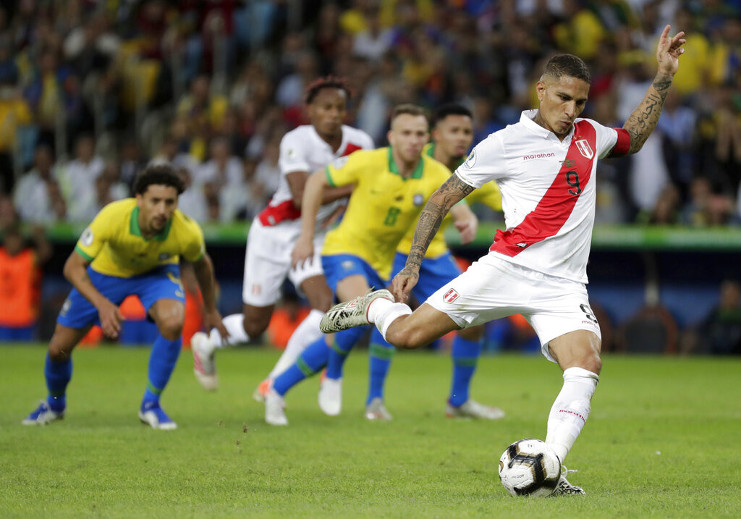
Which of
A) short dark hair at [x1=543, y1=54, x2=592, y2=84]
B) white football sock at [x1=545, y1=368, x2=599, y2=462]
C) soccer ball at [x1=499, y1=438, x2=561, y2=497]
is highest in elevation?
short dark hair at [x1=543, y1=54, x2=592, y2=84]

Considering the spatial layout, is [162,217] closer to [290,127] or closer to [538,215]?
[538,215]

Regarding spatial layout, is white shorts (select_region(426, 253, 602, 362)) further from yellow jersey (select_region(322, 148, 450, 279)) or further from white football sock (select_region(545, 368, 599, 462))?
yellow jersey (select_region(322, 148, 450, 279))

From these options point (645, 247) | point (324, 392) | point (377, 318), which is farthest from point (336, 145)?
point (645, 247)

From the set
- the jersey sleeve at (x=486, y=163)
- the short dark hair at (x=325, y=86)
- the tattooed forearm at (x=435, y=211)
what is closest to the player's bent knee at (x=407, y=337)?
the tattooed forearm at (x=435, y=211)

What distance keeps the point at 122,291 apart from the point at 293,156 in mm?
2091

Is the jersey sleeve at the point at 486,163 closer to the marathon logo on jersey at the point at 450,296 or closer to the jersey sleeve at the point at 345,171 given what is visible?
the marathon logo on jersey at the point at 450,296

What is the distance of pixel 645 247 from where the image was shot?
54.0 ft

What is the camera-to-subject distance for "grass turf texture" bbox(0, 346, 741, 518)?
5391 mm

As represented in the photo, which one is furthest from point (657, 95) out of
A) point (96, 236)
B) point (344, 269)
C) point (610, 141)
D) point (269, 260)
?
point (269, 260)

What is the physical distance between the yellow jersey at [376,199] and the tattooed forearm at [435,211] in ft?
8.66

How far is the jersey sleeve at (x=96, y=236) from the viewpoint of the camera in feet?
27.3

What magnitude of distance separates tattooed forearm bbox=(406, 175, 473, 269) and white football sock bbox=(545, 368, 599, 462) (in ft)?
3.53

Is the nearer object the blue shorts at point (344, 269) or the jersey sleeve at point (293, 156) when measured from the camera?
the blue shorts at point (344, 269)

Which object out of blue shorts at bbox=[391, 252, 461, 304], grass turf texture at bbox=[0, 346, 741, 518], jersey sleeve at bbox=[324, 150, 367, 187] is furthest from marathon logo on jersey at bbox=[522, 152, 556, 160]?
blue shorts at bbox=[391, 252, 461, 304]
